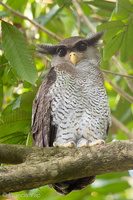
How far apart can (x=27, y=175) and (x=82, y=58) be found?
1872 millimetres

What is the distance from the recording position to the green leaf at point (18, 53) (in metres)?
3.25

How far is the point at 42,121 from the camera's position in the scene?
11.2 feet

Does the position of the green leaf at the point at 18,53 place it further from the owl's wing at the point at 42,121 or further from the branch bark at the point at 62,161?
the branch bark at the point at 62,161

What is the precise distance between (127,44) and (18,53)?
42.2 inches

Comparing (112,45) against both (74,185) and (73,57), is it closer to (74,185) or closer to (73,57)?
(73,57)

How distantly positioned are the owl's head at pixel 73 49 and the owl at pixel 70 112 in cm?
12

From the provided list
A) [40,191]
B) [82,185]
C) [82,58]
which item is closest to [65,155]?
[82,185]

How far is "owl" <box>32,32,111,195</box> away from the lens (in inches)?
132

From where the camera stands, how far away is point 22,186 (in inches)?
93.9

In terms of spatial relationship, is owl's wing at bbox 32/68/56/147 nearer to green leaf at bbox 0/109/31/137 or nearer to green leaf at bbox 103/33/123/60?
green leaf at bbox 0/109/31/137

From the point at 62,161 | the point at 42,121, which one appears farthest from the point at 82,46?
the point at 62,161

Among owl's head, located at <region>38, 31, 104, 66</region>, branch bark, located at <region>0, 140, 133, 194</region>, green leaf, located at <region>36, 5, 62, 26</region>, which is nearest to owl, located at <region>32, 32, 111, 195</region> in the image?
owl's head, located at <region>38, 31, 104, 66</region>

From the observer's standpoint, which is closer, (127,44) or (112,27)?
(112,27)

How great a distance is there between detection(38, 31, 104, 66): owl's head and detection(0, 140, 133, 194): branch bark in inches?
53.5
